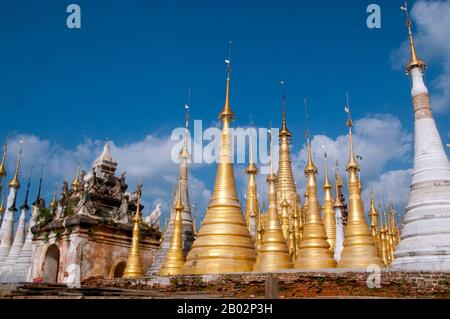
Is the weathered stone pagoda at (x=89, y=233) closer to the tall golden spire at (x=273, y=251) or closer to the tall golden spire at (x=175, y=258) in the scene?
the tall golden spire at (x=175, y=258)

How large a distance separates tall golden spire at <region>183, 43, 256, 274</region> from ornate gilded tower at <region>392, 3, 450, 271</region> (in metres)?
5.99

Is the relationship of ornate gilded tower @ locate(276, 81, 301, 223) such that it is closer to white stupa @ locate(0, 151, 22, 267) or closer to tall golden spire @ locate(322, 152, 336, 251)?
tall golden spire @ locate(322, 152, 336, 251)

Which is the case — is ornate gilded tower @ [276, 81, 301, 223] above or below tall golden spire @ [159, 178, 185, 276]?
above

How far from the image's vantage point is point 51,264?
94.2 feet

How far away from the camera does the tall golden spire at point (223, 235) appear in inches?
681

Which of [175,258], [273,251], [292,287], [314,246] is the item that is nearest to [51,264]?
[175,258]

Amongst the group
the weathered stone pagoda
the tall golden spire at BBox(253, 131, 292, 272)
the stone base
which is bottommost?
the stone base

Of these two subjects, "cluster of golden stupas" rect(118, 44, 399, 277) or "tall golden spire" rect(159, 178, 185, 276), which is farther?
"tall golden spire" rect(159, 178, 185, 276)

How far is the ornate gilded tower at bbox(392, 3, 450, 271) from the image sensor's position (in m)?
14.0

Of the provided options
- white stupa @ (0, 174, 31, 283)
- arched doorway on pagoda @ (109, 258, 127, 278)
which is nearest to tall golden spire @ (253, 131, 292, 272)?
arched doorway on pagoda @ (109, 258, 127, 278)

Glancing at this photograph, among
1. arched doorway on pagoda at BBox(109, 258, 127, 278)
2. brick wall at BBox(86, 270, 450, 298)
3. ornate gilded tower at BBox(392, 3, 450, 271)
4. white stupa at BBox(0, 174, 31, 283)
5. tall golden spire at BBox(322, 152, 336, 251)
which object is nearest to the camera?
brick wall at BBox(86, 270, 450, 298)

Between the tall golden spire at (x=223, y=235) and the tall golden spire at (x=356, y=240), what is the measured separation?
4062 millimetres

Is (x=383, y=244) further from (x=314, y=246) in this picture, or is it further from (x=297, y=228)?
(x=314, y=246)
